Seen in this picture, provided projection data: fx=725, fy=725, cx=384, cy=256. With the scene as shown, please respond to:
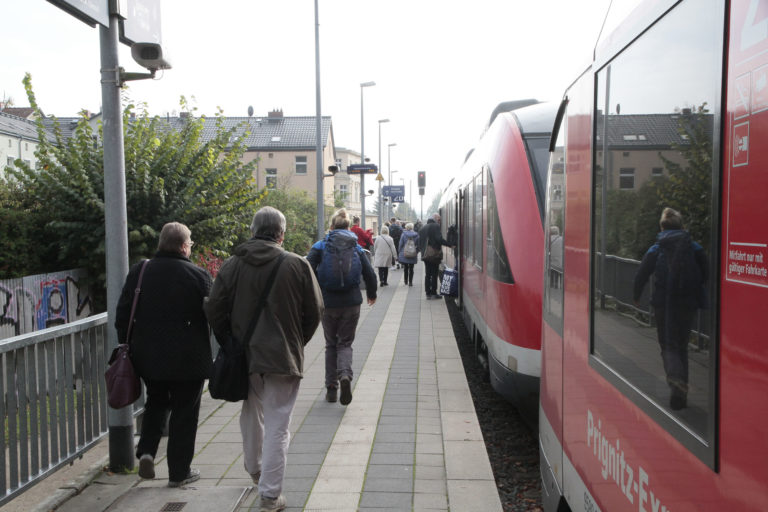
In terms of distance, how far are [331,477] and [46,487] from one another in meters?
1.90

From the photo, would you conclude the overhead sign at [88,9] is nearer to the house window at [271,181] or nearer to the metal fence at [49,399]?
the metal fence at [49,399]

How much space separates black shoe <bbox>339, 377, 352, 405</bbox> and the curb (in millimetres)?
2434

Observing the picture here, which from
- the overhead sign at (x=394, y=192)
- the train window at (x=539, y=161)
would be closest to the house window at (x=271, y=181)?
the train window at (x=539, y=161)

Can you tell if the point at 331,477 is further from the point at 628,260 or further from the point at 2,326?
the point at 2,326

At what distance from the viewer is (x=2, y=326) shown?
7.57 meters

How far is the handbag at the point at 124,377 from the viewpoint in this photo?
14.8 feet

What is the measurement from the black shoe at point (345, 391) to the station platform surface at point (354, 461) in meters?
0.08

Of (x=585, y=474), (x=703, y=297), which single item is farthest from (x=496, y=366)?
(x=703, y=297)

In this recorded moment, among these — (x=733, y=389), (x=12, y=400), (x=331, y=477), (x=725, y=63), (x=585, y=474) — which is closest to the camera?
(x=733, y=389)

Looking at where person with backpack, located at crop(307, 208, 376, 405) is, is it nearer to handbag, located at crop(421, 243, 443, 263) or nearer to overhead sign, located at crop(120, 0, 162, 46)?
overhead sign, located at crop(120, 0, 162, 46)

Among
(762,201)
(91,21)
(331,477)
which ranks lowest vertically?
(331,477)

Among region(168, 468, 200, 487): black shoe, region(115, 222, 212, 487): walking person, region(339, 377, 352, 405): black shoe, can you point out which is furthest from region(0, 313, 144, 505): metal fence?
region(339, 377, 352, 405): black shoe

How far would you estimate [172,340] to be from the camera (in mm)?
4547

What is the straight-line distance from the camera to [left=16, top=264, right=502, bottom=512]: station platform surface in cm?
451
